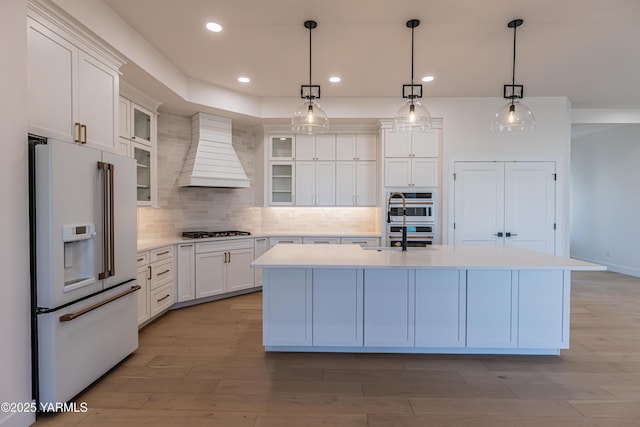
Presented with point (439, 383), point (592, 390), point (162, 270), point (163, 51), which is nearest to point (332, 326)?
point (439, 383)

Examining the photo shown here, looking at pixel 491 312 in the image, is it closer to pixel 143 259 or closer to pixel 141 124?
pixel 143 259

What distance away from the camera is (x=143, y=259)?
3420 mm

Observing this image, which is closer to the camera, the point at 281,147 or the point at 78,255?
the point at 78,255

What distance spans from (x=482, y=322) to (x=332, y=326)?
4.27 ft

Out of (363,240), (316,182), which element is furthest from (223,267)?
(363,240)

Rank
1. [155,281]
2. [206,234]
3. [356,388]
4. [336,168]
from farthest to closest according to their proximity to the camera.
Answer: [336,168]
[206,234]
[155,281]
[356,388]

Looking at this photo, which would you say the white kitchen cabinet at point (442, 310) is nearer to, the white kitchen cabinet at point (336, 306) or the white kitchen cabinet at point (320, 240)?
the white kitchen cabinet at point (336, 306)

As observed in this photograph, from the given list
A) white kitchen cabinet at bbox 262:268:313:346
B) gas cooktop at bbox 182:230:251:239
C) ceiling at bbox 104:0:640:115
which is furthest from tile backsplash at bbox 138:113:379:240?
white kitchen cabinet at bbox 262:268:313:346

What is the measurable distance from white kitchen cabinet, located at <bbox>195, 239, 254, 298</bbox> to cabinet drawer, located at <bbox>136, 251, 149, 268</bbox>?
0.90 m

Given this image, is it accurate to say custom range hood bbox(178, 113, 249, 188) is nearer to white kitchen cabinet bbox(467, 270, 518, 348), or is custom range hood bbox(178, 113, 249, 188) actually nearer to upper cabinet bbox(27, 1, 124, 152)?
upper cabinet bbox(27, 1, 124, 152)

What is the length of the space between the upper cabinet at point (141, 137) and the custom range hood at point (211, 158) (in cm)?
51

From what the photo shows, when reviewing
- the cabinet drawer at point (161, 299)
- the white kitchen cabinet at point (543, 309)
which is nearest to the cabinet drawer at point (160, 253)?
the cabinet drawer at point (161, 299)

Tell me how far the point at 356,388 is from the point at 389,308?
0.73 meters

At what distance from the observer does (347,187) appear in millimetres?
5348
